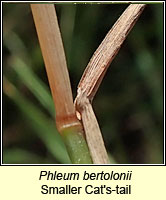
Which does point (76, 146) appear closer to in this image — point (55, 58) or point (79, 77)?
point (55, 58)

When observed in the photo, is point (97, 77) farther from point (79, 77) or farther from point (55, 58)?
point (79, 77)

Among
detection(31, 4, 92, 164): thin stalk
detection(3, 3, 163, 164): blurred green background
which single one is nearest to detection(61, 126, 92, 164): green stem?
detection(31, 4, 92, 164): thin stalk

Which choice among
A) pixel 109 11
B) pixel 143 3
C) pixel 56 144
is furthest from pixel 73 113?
pixel 109 11

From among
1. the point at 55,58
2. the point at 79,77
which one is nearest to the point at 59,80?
the point at 55,58

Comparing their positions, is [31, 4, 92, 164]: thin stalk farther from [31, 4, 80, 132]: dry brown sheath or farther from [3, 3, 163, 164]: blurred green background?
[3, 3, 163, 164]: blurred green background

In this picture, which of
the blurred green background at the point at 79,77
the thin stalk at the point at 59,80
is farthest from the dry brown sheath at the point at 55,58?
the blurred green background at the point at 79,77

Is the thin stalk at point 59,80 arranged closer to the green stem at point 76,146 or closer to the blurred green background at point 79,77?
the green stem at point 76,146

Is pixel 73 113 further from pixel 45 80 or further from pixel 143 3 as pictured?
pixel 45 80

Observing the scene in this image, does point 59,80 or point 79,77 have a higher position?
point 79,77

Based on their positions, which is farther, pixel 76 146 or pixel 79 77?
pixel 79 77
